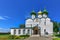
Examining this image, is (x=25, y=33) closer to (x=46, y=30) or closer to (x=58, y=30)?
(x=46, y=30)

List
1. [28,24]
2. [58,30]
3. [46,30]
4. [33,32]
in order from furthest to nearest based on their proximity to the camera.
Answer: [58,30] < [28,24] < [46,30] < [33,32]

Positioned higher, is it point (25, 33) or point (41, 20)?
point (41, 20)

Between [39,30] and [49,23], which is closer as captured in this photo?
[39,30]

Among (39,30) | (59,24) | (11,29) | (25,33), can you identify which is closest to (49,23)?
(39,30)

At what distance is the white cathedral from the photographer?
37.4 m

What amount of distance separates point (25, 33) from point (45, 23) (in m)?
6.20

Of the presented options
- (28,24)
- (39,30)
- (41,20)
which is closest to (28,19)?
(28,24)

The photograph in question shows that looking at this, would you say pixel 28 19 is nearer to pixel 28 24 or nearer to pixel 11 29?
pixel 28 24

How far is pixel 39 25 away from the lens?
128ft

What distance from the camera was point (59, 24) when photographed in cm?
5241

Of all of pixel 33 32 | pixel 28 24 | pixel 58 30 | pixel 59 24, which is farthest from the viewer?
pixel 59 24

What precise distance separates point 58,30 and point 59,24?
13.5 ft

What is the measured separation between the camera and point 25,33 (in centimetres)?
3744

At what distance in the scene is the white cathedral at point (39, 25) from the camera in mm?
37406
